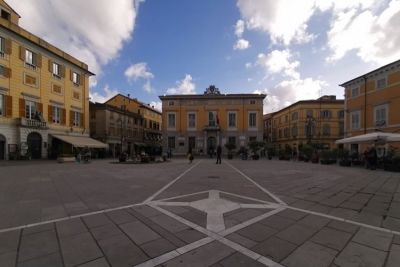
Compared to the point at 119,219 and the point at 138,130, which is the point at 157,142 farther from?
the point at 119,219

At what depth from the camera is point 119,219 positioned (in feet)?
15.0

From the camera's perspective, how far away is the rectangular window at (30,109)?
22703 millimetres

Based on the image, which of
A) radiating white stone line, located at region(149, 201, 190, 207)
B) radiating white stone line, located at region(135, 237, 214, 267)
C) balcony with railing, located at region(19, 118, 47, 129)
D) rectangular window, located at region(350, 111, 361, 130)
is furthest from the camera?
rectangular window, located at region(350, 111, 361, 130)

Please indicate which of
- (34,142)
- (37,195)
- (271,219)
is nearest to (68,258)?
Answer: (271,219)

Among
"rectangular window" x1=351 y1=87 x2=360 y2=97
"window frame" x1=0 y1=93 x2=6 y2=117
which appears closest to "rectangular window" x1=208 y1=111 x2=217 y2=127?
"rectangular window" x1=351 y1=87 x2=360 y2=97

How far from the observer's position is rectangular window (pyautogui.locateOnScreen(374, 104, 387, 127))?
2402 centimetres

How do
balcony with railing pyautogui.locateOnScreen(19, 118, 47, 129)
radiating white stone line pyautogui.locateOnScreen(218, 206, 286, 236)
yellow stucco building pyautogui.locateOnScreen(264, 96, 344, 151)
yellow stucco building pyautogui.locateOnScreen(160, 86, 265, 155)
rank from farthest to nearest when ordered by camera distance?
yellow stucco building pyautogui.locateOnScreen(264, 96, 344, 151), yellow stucco building pyautogui.locateOnScreen(160, 86, 265, 155), balcony with railing pyautogui.locateOnScreen(19, 118, 47, 129), radiating white stone line pyautogui.locateOnScreen(218, 206, 286, 236)

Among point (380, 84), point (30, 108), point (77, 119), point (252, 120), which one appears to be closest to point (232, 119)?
point (252, 120)

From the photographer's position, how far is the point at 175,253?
125 inches

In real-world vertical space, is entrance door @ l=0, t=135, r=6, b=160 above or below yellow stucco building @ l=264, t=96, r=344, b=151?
below

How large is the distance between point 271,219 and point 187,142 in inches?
1495

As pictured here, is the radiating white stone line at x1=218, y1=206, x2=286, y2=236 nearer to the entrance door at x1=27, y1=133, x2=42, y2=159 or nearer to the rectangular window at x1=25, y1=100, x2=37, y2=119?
the entrance door at x1=27, y1=133, x2=42, y2=159

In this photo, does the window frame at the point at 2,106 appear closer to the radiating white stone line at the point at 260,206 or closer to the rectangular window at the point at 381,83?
the radiating white stone line at the point at 260,206

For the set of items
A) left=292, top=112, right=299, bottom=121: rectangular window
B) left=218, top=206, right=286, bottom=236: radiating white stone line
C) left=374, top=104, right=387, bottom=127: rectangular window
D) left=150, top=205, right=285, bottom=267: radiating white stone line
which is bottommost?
left=218, top=206, right=286, bottom=236: radiating white stone line
